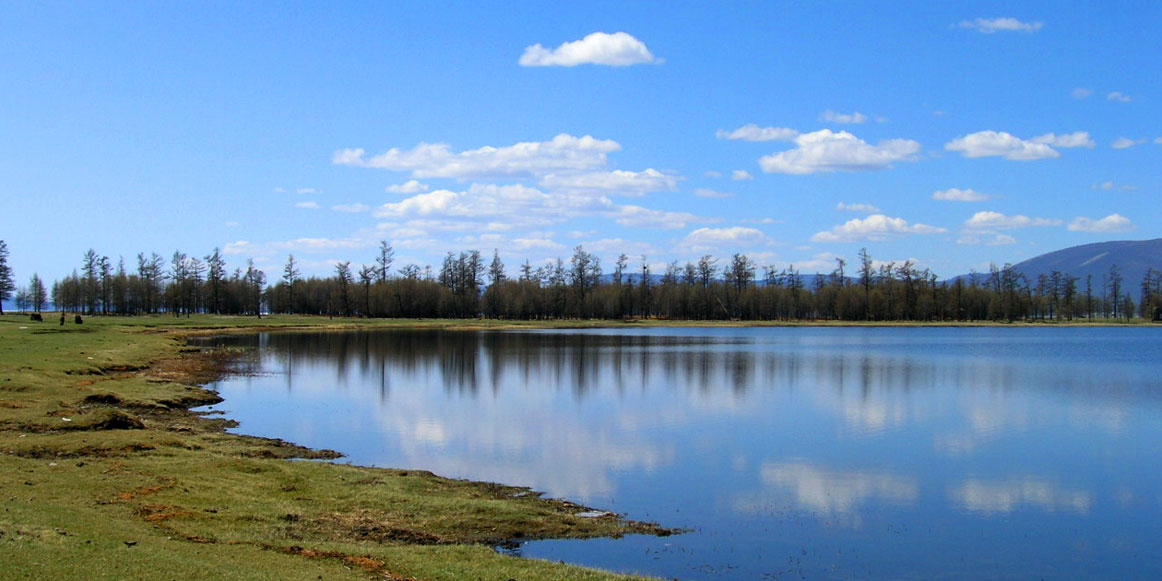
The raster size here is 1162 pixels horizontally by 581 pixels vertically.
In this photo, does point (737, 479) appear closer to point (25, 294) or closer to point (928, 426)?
point (928, 426)

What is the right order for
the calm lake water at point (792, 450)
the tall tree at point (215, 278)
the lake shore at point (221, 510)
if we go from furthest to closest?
the tall tree at point (215, 278) < the calm lake water at point (792, 450) < the lake shore at point (221, 510)

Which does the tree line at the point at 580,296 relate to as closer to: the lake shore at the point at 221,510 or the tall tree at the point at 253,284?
the tall tree at the point at 253,284

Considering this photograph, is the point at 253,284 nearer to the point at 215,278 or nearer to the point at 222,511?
the point at 215,278

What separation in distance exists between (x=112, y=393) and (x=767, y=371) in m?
39.6

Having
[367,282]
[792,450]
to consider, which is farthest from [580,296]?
[792,450]

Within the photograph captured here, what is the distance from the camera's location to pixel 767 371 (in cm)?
5853

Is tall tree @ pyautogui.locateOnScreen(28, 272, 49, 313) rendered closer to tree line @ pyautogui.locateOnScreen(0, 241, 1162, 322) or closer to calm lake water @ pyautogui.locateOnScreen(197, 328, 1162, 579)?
tree line @ pyautogui.locateOnScreen(0, 241, 1162, 322)

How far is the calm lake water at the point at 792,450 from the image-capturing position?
17.4 metres

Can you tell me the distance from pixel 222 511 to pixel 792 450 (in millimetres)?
18355

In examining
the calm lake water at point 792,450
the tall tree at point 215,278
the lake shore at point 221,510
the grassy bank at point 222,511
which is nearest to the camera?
the grassy bank at point 222,511

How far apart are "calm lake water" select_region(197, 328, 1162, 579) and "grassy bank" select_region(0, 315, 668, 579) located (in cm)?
190

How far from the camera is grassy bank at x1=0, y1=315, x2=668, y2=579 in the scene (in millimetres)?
12305

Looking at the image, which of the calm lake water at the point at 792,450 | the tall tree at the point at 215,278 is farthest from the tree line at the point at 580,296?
the calm lake water at the point at 792,450

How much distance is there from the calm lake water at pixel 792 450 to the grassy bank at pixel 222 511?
1903 millimetres
